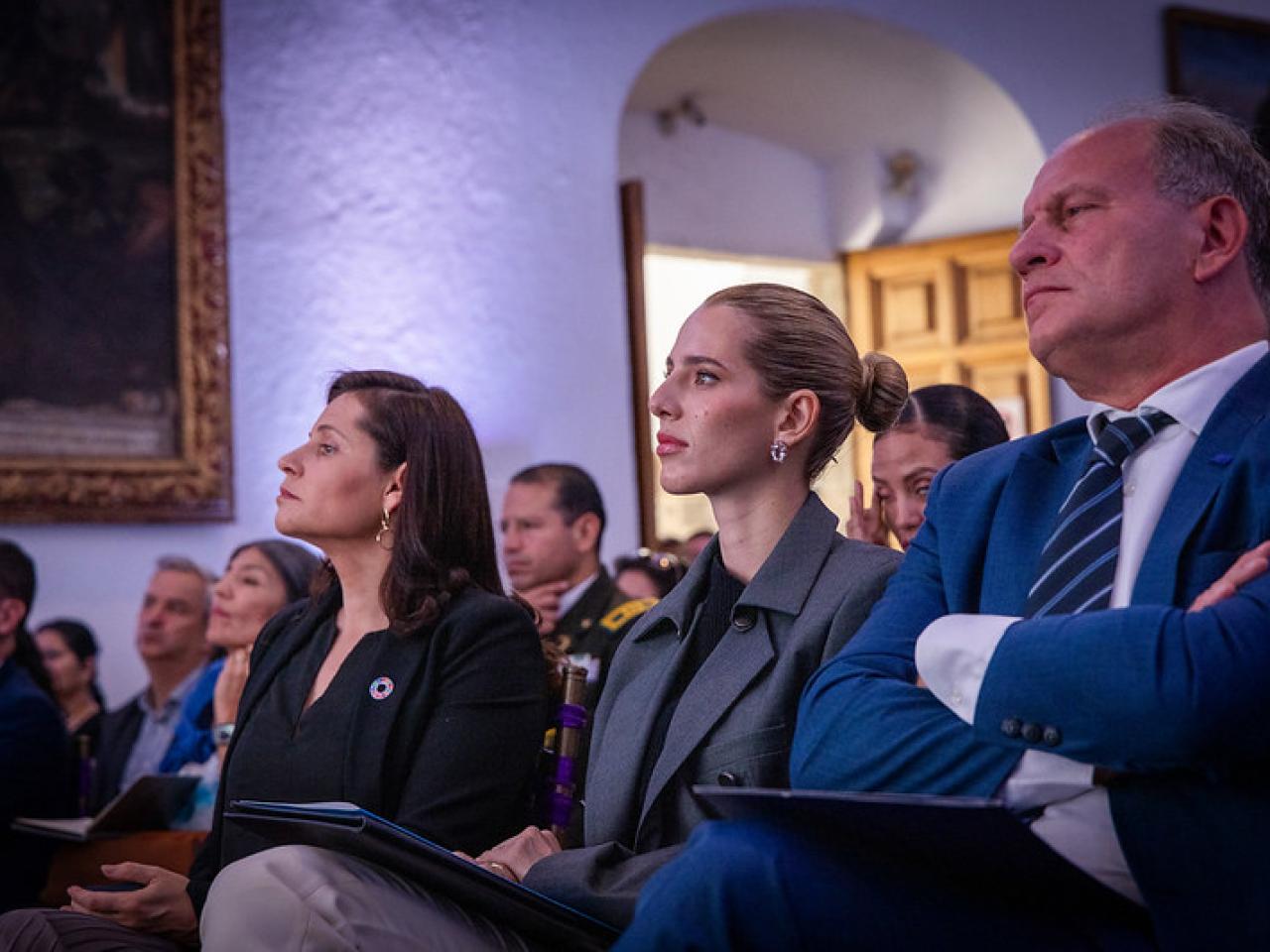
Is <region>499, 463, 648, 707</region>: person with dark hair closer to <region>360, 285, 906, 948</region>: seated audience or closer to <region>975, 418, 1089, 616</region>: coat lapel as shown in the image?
<region>360, 285, 906, 948</region>: seated audience

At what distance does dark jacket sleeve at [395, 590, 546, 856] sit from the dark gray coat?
0.24 m

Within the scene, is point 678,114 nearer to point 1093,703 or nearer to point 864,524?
point 864,524

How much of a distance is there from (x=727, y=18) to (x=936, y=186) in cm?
165

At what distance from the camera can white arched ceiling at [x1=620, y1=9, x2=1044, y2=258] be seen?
26.2 ft

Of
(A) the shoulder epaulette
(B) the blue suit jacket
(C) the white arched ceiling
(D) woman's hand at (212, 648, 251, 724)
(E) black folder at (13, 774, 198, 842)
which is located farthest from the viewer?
(C) the white arched ceiling

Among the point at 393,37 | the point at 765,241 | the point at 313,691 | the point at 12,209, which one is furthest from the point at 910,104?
the point at 313,691

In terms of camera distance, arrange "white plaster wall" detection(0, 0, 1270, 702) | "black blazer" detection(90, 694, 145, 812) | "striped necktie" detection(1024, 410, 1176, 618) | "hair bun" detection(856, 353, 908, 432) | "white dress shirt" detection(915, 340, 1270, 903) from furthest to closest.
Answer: "white plaster wall" detection(0, 0, 1270, 702) < "black blazer" detection(90, 694, 145, 812) < "hair bun" detection(856, 353, 908, 432) < "striped necktie" detection(1024, 410, 1176, 618) < "white dress shirt" detection(915, 340, 1270, 903)

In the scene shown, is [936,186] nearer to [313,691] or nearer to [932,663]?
[313,691]

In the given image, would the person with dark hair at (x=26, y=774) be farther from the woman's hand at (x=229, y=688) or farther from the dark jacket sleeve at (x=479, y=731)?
the dark jacket sleeve at (x=479, y=731)

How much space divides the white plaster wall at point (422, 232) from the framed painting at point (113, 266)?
0.13 m

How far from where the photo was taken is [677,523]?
11188 millimetres

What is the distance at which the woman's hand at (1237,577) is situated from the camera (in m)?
1.60

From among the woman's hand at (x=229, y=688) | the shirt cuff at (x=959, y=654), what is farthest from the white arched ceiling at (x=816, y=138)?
the shirt cuff at (x=959, y=654)

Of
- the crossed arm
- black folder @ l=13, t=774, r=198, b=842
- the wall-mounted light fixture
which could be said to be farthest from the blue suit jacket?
the wall-mounted light fixture
